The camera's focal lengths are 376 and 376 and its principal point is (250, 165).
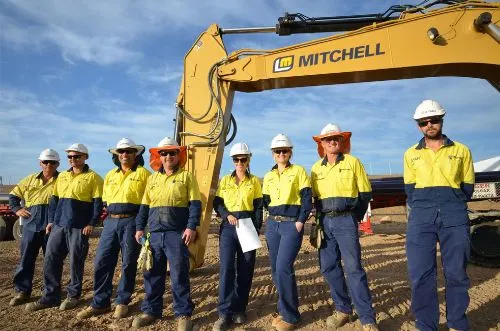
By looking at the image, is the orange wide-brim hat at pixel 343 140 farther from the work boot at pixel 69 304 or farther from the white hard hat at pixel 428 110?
the work boot at pixel 69 304

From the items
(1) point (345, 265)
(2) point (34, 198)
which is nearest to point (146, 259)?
(1) point (345, 265)

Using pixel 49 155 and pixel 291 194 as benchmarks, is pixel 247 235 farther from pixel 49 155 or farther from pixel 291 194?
pixel 49 155

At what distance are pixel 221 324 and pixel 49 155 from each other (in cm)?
364

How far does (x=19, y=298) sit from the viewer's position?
513 cm

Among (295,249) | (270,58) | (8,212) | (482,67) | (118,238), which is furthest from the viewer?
(8,212)

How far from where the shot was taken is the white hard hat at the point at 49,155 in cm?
557

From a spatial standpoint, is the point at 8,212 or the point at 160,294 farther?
the point at 8,212

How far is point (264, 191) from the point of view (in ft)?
14.9

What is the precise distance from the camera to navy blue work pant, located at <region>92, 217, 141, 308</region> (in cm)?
453

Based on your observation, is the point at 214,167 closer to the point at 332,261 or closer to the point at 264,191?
the point at 264,191

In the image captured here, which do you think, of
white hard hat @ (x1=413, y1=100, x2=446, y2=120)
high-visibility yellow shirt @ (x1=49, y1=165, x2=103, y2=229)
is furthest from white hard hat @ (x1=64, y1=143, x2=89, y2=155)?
white hard hat @ (x1=413, y1=100, x2=446, y2=120)

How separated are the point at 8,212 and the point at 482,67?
1369 centimetres

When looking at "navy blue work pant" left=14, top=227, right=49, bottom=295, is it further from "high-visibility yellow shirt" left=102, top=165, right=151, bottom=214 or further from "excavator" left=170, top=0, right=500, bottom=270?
"excavator" left=170, top=0, right=500, bottom=270

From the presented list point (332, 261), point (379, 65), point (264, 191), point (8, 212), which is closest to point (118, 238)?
point (264, 191)
